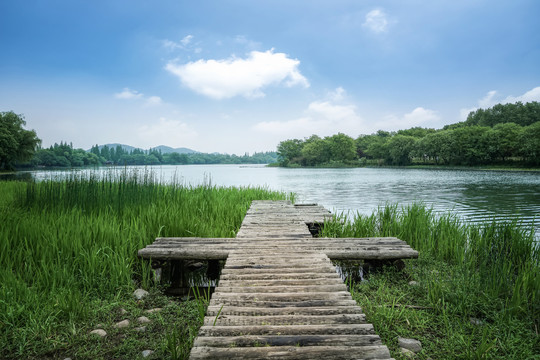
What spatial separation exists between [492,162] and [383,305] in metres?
67.6

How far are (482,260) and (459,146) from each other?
6623 centimetres

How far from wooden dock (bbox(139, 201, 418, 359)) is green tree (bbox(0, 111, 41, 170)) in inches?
1631

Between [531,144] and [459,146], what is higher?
[459,146]

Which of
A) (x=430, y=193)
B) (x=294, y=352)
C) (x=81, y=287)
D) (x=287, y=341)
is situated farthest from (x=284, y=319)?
(x=430, y=193)

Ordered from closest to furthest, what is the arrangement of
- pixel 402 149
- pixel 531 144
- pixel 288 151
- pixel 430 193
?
pixel 430 193
pixel 531 144
pixel 402 149
pixel 288 151

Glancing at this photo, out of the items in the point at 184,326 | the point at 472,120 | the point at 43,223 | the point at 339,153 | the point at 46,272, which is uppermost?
the point at 472,120

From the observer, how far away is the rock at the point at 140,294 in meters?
3.50

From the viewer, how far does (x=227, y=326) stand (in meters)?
2.17

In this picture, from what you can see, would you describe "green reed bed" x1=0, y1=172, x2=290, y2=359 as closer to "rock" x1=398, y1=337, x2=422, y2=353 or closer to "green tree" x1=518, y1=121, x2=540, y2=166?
"rock" x1=398, y1=337, x2=422, y2=353

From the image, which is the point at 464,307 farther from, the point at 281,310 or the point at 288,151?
the point at 288,151

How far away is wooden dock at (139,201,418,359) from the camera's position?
1970 mm

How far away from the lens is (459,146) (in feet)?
194

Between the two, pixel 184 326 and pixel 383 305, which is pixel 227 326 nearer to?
pixel 184 326

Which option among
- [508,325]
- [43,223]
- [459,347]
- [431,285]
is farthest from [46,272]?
[508,325]
